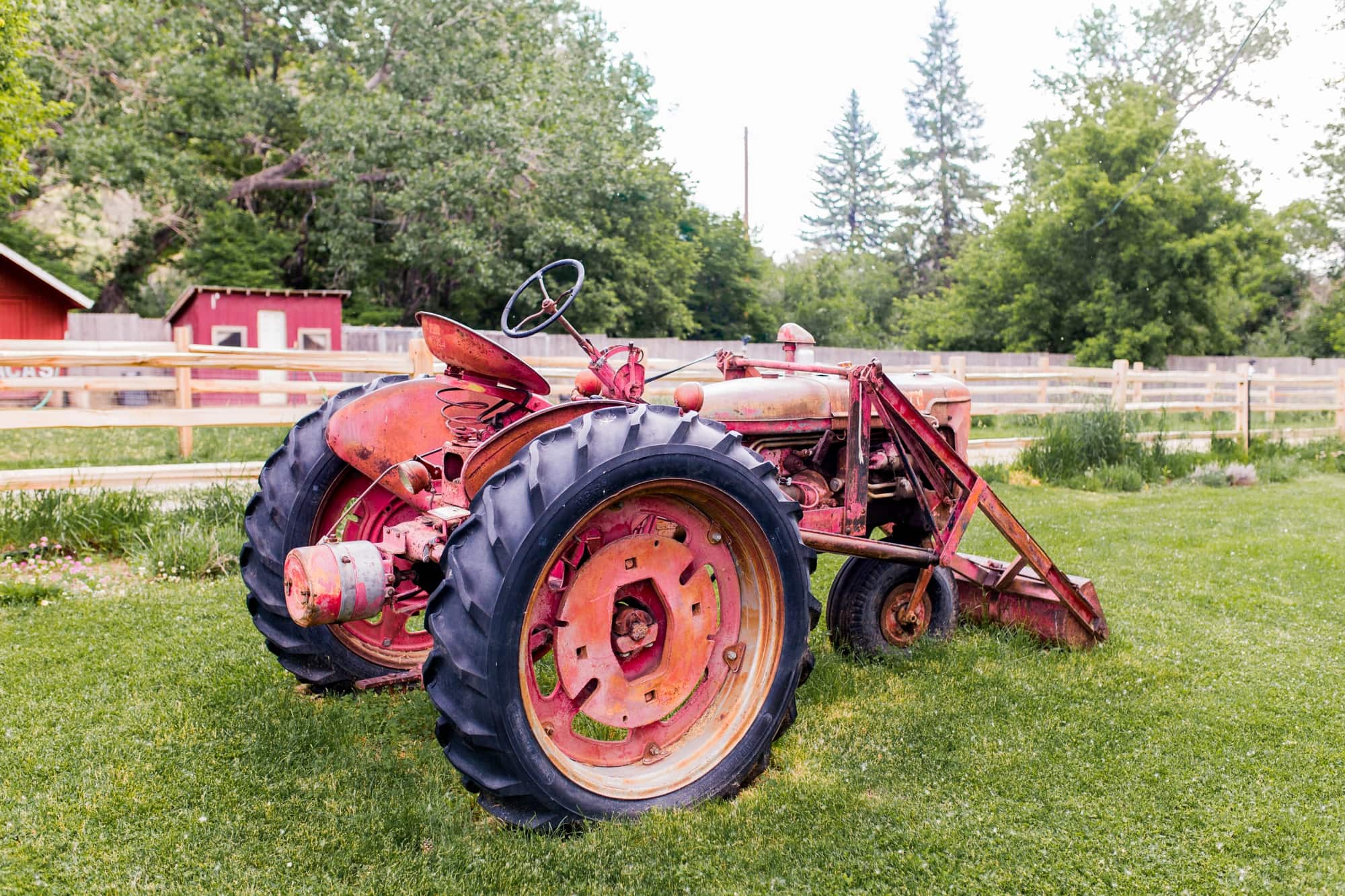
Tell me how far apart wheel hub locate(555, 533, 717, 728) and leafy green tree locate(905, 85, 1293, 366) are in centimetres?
2451

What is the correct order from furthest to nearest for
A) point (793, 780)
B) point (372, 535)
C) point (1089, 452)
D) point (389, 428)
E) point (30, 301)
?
point (30, 301) < point (1089, 452) < point (372, 535) < point (389, 428) < point (793, 780)

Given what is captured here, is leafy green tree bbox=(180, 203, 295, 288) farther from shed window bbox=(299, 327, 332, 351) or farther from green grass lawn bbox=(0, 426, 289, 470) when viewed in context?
green grass lawn bbox=(0, 426, 289, 470)

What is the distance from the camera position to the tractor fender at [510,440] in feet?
10.2

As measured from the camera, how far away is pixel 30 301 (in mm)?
18891

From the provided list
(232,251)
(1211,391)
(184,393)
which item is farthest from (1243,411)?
(232,251)

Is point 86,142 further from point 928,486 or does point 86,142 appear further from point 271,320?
point 928,486

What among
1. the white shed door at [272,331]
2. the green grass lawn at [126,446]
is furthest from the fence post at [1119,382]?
the white shed door at [272,331]

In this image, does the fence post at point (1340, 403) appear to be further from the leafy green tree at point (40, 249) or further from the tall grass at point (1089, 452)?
the leafy green tree at point (40, 249)

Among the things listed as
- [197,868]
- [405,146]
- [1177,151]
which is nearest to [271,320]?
[405,146]

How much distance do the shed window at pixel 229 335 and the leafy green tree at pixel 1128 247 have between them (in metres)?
19.2

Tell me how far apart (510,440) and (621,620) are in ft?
2.18

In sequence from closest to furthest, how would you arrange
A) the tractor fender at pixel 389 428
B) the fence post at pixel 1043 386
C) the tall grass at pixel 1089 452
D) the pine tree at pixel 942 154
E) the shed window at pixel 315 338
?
the tractor fender at pixel 389 428 < the tall grass at pixel 1089 452 < the fence post at pixel 1043 386 < the shed window at pixel 315 338 < the pine tree at pixel 942 154

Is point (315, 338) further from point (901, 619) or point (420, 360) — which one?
point (901, 619)

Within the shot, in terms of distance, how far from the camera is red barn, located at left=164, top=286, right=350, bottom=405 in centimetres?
1941
